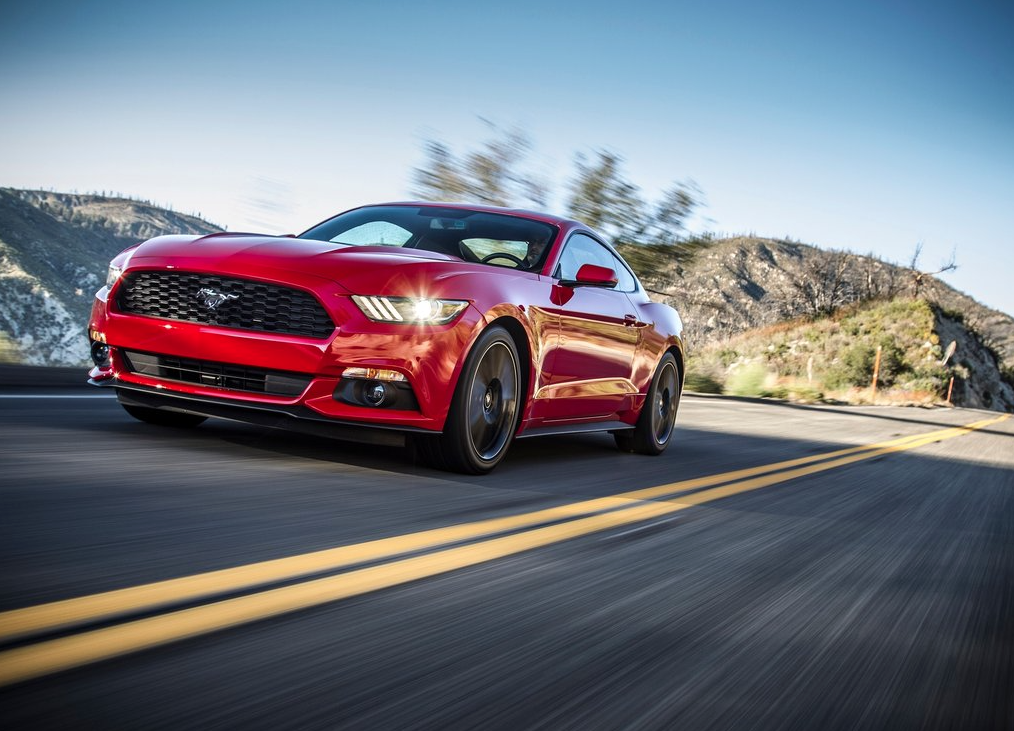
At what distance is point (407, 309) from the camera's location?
4461mm

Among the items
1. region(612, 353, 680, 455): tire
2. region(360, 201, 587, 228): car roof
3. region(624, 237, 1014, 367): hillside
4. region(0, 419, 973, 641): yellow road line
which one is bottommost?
region(0, 419, 973, 641): yellow road line

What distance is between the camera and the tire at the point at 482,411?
474cm

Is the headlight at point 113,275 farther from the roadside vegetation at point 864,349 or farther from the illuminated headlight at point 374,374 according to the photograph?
the roadside vegetation at point 864,349

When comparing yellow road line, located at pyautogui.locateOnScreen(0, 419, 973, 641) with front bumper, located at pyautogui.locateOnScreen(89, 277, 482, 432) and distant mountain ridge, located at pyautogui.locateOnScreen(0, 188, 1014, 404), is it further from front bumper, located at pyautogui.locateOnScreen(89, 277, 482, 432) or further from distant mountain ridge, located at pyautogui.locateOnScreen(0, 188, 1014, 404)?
distant mountain ridge, located at pyautogui.locateOnScreen(0, 188, 1014, 404)

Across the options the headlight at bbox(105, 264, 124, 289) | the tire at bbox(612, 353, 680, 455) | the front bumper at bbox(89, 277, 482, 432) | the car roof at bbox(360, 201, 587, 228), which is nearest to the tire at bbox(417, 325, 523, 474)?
the front bumper at bbox(89, 277, 482, 432)

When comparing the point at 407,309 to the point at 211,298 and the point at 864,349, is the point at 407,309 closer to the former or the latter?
the point at 211,298

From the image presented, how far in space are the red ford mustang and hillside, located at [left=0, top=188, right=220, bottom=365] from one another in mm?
1546

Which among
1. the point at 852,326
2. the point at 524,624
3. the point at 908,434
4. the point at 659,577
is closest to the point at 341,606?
the point at 524,624

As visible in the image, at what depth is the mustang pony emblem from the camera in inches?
174

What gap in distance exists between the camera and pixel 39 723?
160cm

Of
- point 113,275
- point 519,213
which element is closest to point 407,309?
point 113,275

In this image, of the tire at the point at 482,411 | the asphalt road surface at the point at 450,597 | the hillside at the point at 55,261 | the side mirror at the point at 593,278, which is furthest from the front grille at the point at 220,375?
the side mirror at the point at 593,278

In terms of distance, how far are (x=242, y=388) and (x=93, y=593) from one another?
6.96ft

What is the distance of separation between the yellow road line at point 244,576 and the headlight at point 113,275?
222cm
